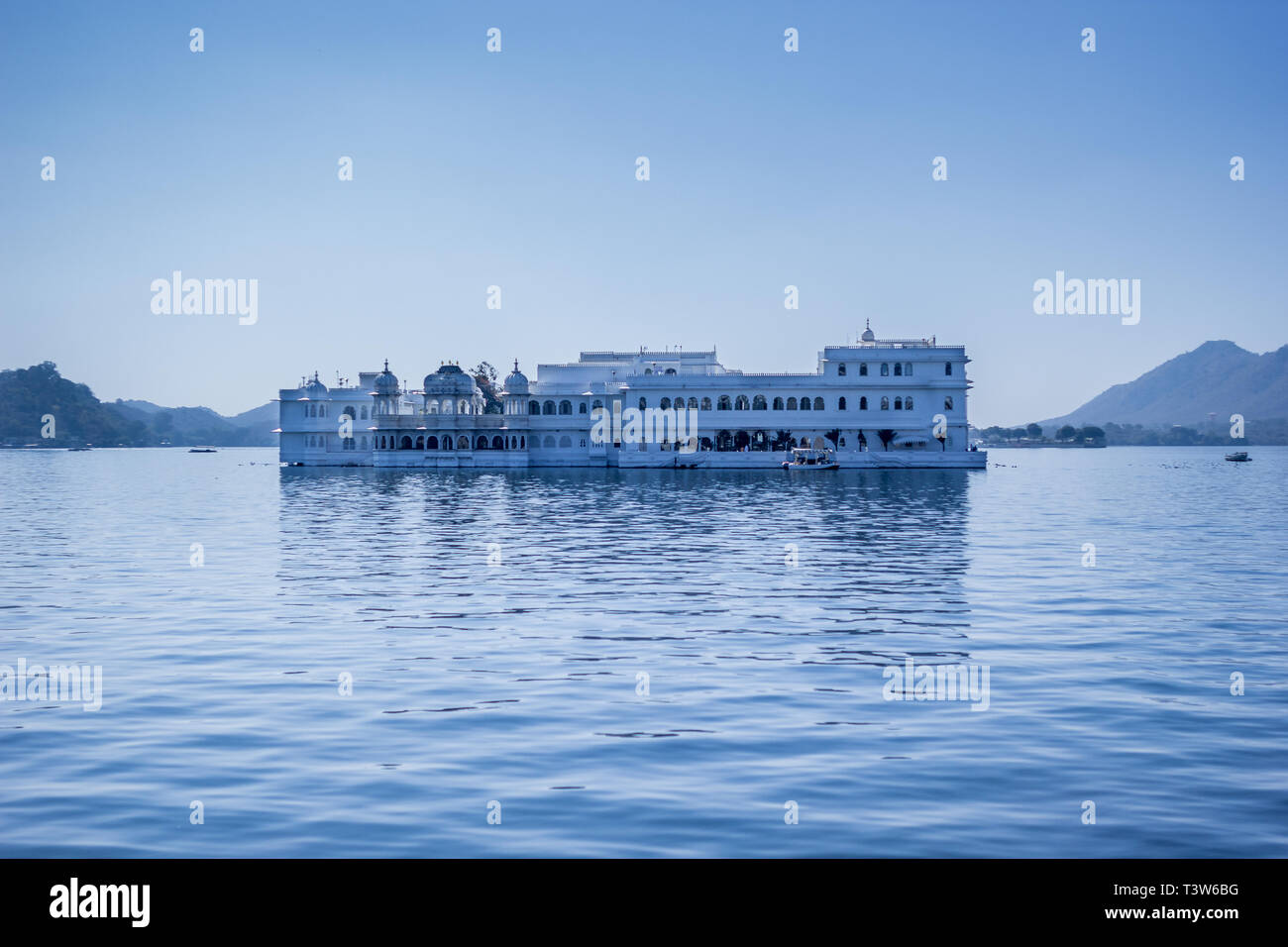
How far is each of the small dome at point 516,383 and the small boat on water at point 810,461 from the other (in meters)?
24.9

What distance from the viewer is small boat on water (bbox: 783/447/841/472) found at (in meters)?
88.9

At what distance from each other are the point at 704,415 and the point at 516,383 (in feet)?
54.6

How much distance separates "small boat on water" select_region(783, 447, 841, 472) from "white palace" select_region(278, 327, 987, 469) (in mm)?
2288

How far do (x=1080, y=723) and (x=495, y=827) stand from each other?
673cm

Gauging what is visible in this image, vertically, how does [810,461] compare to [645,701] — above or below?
above

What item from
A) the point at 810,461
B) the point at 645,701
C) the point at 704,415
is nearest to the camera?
the point at 645,701

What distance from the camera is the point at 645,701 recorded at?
14148 millimetres

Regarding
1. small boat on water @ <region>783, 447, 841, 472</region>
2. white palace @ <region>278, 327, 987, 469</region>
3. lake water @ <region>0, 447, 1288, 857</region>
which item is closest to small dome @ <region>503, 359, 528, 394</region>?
white palace @ <region>278, 327, 987, 469</region>

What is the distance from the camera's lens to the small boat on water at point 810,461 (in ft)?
292
